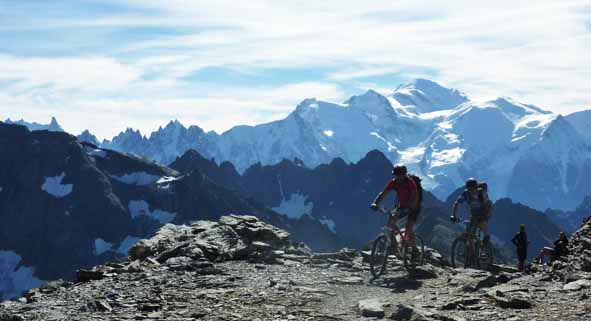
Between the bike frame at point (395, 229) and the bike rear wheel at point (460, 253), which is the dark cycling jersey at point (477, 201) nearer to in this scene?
the bike rear wheel at point (460, 253)

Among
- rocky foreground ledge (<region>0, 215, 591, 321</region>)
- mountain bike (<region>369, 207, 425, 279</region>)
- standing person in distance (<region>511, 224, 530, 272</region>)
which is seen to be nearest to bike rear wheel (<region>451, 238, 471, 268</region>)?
rocky foreground ledge (<region>0, 215, 591, 321</region>)

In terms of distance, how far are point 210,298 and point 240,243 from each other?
10.8 meters

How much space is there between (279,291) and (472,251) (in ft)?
35.9

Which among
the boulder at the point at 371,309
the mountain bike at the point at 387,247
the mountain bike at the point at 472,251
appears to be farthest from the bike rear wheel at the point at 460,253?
the boulder at the point at 371,309

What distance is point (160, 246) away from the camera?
101ft

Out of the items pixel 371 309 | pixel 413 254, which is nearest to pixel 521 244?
pixel 413 254

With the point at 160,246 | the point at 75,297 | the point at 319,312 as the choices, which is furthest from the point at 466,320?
the point at 160,246

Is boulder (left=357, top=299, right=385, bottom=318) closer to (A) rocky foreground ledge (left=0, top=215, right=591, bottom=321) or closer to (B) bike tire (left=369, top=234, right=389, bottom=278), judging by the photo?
(A) rocky foreground ledge (left=0, top=215, right=591, bottom=321)

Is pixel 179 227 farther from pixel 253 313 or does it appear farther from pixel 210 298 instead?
pixel 253 313

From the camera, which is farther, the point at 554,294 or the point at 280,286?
the point at 280,286

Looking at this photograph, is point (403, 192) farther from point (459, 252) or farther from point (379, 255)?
point (459, 252)

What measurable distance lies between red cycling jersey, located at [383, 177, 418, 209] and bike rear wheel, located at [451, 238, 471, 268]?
5.55 m

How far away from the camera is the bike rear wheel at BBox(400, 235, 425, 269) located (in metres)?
25.0

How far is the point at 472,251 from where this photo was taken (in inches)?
1120
